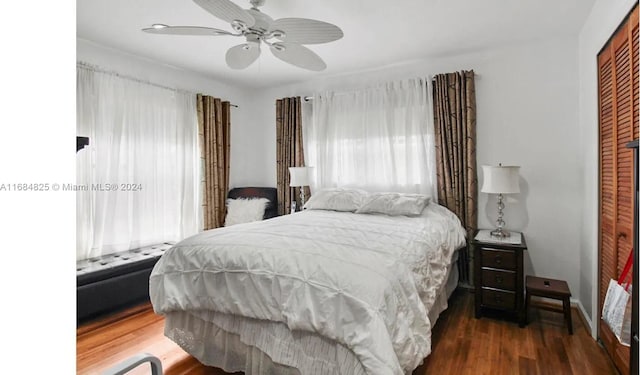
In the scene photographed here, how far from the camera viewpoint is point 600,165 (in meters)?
2.25

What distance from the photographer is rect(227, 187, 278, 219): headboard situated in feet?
13.9

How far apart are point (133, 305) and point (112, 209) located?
97 centimetres

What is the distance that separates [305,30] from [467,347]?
237 cm

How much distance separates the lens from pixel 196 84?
13.0 ft

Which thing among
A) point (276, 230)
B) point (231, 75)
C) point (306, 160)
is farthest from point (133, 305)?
point (231, 75)

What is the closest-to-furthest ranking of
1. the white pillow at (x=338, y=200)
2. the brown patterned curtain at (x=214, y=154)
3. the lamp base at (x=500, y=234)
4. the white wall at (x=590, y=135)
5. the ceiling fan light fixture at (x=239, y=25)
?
the ceiling fan light fixture at (x=239, y=25)
the white wall at (x=590, y=135)
the lamp base at (x=500, y=234)
the white pillow at (x=338, y=200)
the brown patterned curtain at (x=214, y=154)

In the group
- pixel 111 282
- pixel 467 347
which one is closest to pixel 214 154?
pixel 111 282

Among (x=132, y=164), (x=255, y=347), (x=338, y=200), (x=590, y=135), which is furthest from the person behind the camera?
(x=338, y=200)

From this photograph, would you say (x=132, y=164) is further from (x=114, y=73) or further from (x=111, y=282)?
(x=111, y=282)

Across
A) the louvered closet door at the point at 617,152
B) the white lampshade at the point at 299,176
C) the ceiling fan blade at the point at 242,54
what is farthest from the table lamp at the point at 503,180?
the ceiling fan blade at the point at 242,54

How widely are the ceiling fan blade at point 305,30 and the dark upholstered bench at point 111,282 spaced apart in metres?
2.36

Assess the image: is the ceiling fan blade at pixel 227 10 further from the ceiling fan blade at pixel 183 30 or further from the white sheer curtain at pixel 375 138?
the white sheer curtain at pixel 375 138

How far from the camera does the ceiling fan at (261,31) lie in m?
1.84
